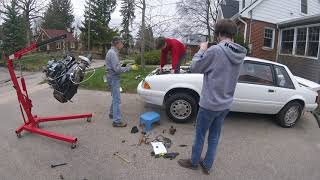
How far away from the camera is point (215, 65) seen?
146 inches

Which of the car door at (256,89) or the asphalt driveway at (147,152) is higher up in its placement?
the car door at (256,89)

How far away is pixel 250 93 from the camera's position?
21.0 ft

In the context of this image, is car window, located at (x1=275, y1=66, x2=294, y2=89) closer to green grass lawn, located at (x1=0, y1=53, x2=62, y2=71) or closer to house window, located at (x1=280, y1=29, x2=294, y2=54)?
house window, located at (x1=280, y1=29, x2=294, y2=54)

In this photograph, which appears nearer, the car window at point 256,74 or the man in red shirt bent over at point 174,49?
the car window at point 256,74

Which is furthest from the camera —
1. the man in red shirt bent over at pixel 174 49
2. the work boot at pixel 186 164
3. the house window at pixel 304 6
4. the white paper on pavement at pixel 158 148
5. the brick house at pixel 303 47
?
the house window at pixel 304 6

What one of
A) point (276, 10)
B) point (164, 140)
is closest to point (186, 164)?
point (164, 140)

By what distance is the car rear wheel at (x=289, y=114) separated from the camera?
6.61m

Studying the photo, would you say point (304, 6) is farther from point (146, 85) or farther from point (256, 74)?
point (146, 85)

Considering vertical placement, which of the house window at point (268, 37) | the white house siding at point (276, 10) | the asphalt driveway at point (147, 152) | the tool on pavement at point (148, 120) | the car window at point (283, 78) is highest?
the white house siding at point (276, 10)

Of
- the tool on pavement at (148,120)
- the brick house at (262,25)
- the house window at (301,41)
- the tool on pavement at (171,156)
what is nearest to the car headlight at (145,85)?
the tool on pavement at (148,120)

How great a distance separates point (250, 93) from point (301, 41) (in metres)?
10.7

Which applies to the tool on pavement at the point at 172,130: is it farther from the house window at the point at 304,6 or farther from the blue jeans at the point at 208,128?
the house window at the point at 304,6

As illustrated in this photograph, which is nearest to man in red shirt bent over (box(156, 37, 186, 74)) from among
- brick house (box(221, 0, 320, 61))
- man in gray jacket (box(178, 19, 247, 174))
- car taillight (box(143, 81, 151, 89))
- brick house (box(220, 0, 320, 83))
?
car taillight (box(143, 81, 151, 89))

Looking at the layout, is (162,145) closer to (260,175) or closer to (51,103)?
(260,175)
